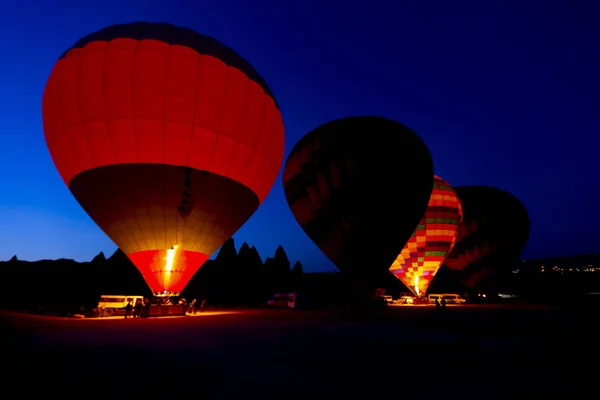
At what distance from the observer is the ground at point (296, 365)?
173 inches

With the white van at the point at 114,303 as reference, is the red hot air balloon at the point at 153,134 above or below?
above

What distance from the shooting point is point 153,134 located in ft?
45.7

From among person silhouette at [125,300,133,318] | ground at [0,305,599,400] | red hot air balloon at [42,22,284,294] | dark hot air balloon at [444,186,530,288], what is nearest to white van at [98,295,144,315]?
person silhouette at [125,300,133,318]

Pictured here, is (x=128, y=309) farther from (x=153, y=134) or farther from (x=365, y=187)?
(x=365, y=187)

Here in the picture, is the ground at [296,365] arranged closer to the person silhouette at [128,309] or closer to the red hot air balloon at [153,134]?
the red hot air balloon at [153,134]

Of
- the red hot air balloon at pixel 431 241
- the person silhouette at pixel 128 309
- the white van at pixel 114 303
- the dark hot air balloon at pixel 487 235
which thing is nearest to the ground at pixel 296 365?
the person silhouette at pixel 128 309

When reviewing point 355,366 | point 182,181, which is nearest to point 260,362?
point 355,366

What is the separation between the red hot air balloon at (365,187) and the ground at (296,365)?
9726mm

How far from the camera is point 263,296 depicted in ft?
154

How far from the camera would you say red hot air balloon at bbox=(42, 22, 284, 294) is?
13.8m

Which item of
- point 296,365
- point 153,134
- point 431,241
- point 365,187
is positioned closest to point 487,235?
point 431,241

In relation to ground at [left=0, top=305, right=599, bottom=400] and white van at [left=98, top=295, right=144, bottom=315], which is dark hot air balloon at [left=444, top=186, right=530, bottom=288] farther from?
white van at [left=98, top=295, right=144, bottom=315]

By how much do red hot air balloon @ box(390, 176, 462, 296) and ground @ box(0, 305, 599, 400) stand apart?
63.0ft

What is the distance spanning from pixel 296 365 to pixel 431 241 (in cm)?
2461
